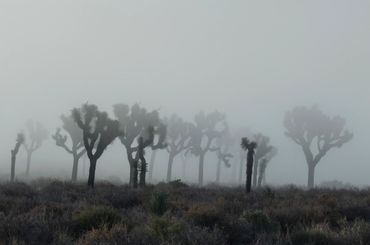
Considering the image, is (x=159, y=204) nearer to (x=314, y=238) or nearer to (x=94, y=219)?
(x=94, y=219)

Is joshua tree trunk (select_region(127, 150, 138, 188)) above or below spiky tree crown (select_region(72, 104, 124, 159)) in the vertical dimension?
below

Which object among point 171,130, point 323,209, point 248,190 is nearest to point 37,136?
point 171,130

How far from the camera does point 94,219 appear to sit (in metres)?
11.7

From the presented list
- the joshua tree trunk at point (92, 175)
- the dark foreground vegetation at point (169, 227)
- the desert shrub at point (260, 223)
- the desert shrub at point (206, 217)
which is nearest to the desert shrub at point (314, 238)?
the dark foreground vegetation at point (169, 227)

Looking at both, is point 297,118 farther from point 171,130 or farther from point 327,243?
point 327,243

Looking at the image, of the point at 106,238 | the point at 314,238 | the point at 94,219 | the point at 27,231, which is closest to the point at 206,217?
the point at 94,219

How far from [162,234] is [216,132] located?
2517 inches

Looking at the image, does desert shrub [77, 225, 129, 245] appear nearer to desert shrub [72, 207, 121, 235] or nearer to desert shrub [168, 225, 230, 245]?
desert shrub [168, 225, 230, 245]

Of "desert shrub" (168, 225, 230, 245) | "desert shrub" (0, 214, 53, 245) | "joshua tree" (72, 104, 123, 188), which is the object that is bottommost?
"desert shrub" (0, 214, 53, 245)

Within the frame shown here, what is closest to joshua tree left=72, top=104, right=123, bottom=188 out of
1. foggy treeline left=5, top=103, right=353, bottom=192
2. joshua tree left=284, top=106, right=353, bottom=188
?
foggy treeline left=5, top=103, right=353, bottom=192

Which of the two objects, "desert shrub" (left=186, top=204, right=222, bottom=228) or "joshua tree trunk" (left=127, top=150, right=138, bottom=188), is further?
"joshua tree trunk" (left=127, top=150, right=138, bottom=188)

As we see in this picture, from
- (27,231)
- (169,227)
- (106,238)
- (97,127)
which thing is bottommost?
(27,231)

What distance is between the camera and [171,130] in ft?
227

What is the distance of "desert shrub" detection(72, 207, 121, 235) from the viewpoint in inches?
440
